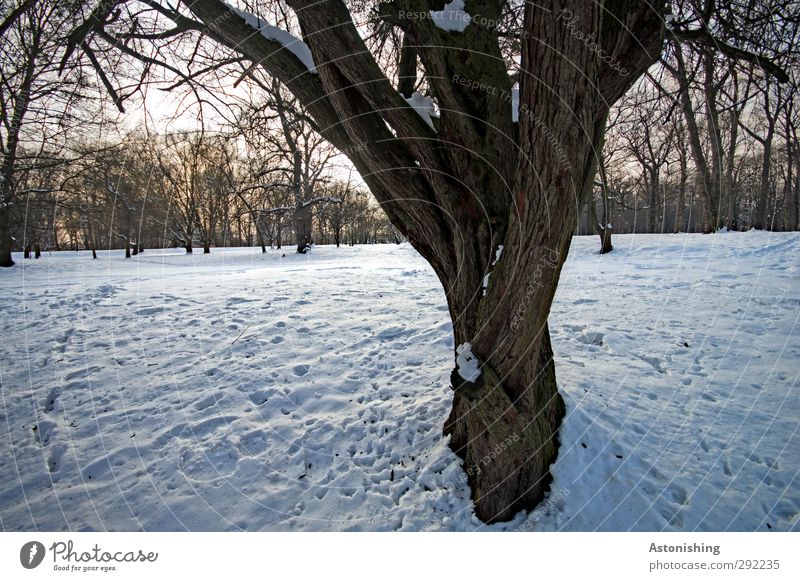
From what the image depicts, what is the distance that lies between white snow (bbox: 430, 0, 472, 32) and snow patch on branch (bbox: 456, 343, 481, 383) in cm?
224

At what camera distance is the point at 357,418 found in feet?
11.7

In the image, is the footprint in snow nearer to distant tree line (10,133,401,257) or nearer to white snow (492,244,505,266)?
distant tree line (10,133,401,257)

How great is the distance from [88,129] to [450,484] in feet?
24.5

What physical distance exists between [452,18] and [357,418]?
12.0 ft

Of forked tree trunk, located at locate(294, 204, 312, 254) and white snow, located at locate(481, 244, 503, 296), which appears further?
forked tree trunk, located at locate(294, 204, 312, 254)

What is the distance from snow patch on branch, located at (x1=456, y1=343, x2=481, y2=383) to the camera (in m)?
2.21

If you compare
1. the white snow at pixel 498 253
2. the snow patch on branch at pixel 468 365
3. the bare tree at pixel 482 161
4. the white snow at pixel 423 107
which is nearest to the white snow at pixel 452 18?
the bare tree at pixel 482 161

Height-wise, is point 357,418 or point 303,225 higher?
point 303,225

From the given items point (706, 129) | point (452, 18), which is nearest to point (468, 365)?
point (452, 18)

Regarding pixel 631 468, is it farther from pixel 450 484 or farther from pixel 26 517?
pixel 26 517

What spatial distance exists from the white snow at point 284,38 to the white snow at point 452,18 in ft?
3.09

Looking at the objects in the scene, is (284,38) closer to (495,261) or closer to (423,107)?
(423,107)

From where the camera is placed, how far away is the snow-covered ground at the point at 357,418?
2.54 m

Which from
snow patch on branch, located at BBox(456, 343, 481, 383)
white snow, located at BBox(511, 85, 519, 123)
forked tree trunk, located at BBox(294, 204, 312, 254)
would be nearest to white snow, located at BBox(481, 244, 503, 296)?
snow patch on branch, located at BBox(456, 343, 481, 383)
